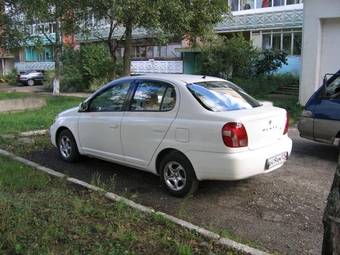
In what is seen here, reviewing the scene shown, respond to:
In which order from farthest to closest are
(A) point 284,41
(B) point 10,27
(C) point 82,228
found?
(A) point 284,41 < (B) point 10,27 < (C) point 82,228

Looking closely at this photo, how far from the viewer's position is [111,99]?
22.2ft

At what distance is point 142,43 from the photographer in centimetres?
3753

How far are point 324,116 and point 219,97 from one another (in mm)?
2649

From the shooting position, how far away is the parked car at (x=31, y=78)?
4159 cm

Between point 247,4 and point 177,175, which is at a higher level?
point 247,4

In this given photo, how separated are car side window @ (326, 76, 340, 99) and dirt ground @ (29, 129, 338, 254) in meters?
1.14

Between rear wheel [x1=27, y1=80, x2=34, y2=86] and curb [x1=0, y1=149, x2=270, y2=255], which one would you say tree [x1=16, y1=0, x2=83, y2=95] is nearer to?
curb [x1=0, y1=149, x2=270, y2=255]

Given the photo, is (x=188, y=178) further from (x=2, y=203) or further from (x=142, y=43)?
(x=142, y=43)

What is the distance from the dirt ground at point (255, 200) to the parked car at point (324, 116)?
0.47 meters

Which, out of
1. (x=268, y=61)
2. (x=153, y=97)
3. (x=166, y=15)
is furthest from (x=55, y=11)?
(x=268, y=61)

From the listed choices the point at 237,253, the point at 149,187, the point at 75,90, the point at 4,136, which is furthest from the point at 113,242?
the point at 75,90

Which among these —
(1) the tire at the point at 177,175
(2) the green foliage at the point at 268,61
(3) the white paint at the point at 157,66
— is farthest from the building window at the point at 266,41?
(1) the tire at the point at 177,175

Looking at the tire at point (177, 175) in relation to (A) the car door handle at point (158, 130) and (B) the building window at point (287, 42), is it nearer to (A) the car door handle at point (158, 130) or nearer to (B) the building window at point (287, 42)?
(A) the car door handle at point (158, 130)

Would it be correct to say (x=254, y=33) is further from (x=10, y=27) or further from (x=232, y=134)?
(x=232, y=134)
